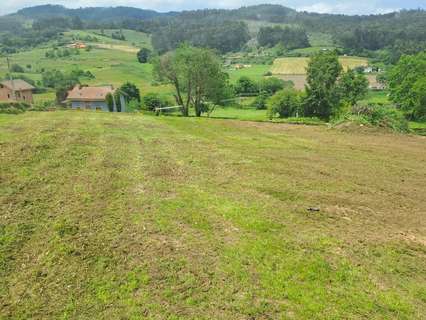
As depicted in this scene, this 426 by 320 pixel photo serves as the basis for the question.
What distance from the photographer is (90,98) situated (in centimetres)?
5078

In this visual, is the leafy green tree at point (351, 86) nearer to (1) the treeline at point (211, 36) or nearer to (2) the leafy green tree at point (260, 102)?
(2) the leafy green tree at point (260, 102)

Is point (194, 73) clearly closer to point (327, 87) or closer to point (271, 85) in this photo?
point (327, 87)

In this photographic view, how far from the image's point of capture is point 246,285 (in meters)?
5.96

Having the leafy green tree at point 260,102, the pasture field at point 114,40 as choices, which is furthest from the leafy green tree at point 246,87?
the pasture field at point 114,40

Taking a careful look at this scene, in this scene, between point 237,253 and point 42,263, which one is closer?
point 42,263

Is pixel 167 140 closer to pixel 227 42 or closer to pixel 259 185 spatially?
pixel 259 185

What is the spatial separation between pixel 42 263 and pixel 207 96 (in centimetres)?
3213

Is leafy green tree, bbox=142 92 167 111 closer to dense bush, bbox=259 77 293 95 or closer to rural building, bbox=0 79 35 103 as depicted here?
rural building, bbox=0 79 35 103

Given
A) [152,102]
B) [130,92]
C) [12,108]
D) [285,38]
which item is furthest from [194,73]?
[285,38]

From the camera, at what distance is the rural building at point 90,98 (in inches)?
1982

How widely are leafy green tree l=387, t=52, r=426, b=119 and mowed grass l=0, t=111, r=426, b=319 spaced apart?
105 ft

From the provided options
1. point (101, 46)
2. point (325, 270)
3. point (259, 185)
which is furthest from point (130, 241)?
point (101, 46)

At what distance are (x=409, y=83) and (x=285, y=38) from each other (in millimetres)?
117394

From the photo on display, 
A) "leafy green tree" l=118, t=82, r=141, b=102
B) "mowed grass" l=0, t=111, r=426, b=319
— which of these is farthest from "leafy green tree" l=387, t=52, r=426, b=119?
"leafy green tree" l=118, t=82, r=141, b=102
